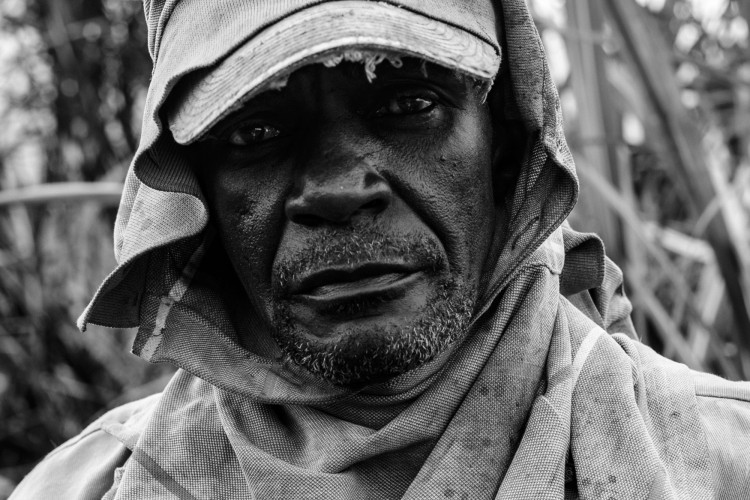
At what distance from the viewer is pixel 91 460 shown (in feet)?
5.29

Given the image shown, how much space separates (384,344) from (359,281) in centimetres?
9

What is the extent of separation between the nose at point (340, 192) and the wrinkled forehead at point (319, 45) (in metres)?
0.12

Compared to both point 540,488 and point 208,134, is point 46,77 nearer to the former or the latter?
point 208,134

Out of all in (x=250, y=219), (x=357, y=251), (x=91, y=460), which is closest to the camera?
(x=357, y=251)

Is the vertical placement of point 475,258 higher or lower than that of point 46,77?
higher

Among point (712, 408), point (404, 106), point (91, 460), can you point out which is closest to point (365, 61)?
point (404, 106)

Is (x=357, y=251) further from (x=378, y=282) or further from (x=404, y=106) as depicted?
(x=404, y=106)

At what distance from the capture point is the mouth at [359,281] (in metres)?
1.17

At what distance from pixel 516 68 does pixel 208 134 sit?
45 centimetres

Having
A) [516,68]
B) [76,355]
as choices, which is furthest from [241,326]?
[76,355]

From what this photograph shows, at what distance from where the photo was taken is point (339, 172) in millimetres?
1153

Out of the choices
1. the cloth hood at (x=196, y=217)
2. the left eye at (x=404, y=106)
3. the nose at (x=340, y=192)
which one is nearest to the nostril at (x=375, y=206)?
the nose at (x=340, y=192)

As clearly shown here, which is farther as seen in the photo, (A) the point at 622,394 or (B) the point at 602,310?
(B) the point at 602,310

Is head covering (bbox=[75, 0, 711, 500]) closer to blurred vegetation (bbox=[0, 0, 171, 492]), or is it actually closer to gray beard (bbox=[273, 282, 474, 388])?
gray beard (bbox=[273, 282, 474, 388])
